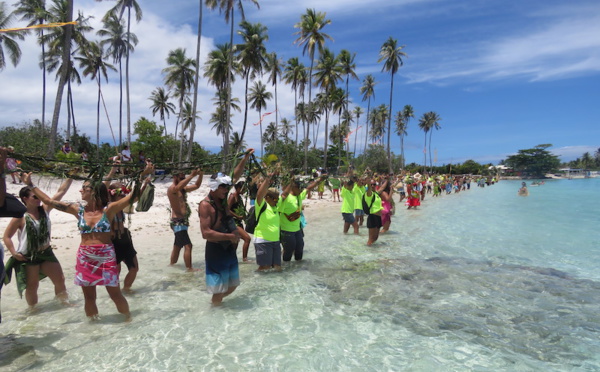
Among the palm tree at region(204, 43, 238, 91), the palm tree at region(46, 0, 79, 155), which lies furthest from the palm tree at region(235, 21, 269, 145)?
the palm tree at region(46, 0, 79, 155)

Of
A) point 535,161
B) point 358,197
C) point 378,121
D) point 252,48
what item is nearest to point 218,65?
point 252,48

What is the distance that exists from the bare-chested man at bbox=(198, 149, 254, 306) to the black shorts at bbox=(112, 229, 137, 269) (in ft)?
4.82

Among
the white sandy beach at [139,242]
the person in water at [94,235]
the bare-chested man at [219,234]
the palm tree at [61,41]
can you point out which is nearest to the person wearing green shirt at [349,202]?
the white sandy beach at [139,242]

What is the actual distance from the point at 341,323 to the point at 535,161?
125 m

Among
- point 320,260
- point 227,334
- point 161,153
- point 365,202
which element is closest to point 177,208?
point 227,334

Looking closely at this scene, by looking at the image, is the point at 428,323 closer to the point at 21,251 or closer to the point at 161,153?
the point at 21,251

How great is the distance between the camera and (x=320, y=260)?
8.15 m

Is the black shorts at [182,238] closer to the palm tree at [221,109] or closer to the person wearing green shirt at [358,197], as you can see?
the person wearing green shirt at [358,197]

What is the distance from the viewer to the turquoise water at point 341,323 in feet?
12.6

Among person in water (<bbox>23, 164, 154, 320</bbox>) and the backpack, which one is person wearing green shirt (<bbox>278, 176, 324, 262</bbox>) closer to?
the backpack

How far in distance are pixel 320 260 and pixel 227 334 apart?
3990 mm

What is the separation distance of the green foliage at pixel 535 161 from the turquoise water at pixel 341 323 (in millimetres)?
118452

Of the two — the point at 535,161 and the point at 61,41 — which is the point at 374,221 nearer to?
the point at 61,41

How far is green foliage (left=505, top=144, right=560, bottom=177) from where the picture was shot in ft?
346
